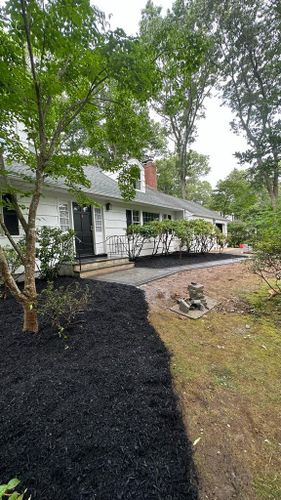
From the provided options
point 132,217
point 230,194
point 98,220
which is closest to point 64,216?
point 98,220

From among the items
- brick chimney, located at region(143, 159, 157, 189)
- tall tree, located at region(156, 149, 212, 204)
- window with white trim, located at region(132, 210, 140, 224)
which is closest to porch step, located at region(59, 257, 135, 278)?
window with white trim, located at region(132, 210, 140, 224)

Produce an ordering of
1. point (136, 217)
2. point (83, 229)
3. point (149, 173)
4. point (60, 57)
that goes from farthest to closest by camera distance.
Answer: point (149, 173)
point (136, 217)
point (83, 229)
point (60, 57)

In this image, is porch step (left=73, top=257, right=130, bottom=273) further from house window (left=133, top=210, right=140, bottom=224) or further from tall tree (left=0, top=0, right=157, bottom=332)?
house window (left=133, top=210, right=140, bottom=224)

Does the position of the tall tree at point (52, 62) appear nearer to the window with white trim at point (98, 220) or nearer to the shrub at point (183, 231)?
the window with white trim at point (98, 220)

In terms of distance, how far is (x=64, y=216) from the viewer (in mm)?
7965

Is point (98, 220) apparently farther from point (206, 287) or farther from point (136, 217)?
point (206, 287)

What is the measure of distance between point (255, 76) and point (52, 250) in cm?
1554

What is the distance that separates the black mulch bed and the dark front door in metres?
5.73

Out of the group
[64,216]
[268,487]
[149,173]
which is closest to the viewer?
[268,487]

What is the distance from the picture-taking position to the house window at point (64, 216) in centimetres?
785

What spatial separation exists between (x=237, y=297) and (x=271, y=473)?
3.87m

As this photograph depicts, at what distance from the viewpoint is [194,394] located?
2150mm

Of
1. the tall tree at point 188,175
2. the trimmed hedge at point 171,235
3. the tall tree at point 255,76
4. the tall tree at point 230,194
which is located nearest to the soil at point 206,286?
the trimmed hedge at point 171,235

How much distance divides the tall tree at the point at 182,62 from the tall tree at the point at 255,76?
119 centimetres
